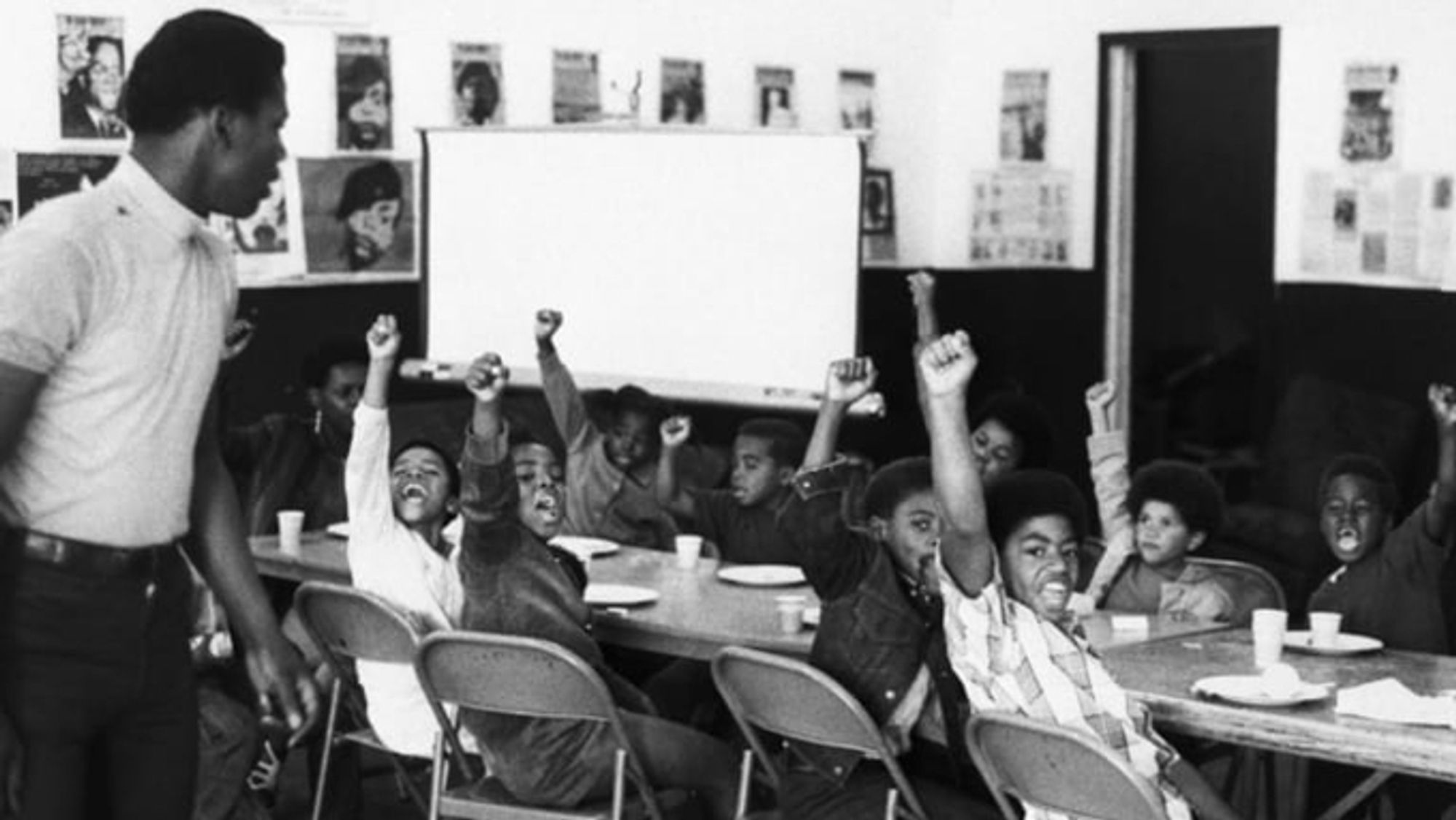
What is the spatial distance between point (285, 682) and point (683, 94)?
5.91 meters

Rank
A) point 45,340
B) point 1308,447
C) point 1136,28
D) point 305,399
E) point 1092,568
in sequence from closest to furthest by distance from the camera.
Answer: point 45,340 → point 1092,568 → point 305,399 → point 1308,447 → point 1136,28

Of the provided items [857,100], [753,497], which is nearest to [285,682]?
[753,497]

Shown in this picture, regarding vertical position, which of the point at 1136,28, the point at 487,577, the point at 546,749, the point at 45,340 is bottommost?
the point at 546,749

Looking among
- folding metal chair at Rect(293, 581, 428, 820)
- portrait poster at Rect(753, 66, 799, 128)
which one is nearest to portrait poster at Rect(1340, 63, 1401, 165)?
portrait poster at Rect(753, 66, 799, 128)

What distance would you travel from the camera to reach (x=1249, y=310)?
1011 cm

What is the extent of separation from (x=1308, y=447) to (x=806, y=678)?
4.50 metres

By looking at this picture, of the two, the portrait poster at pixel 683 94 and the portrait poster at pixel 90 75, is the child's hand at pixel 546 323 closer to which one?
the portrait poster at pixel 90 75

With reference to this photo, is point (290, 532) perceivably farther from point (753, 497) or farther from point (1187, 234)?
point (1187, 234)

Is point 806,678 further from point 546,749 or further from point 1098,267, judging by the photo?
point 1098,267

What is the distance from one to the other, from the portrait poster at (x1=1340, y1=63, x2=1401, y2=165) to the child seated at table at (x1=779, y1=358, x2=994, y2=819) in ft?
13.5

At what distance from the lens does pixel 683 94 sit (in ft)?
29.5

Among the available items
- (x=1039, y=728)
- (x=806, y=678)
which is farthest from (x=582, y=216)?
(x=1039, y=728)

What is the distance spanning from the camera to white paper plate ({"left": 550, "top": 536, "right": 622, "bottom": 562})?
6453 mm

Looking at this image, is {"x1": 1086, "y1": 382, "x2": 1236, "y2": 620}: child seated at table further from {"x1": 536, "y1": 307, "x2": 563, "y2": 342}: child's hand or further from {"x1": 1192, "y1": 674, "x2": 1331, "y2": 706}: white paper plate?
{"x1": 536, "y1": 307, "x2": 563, "y2": 342}: child's hand
